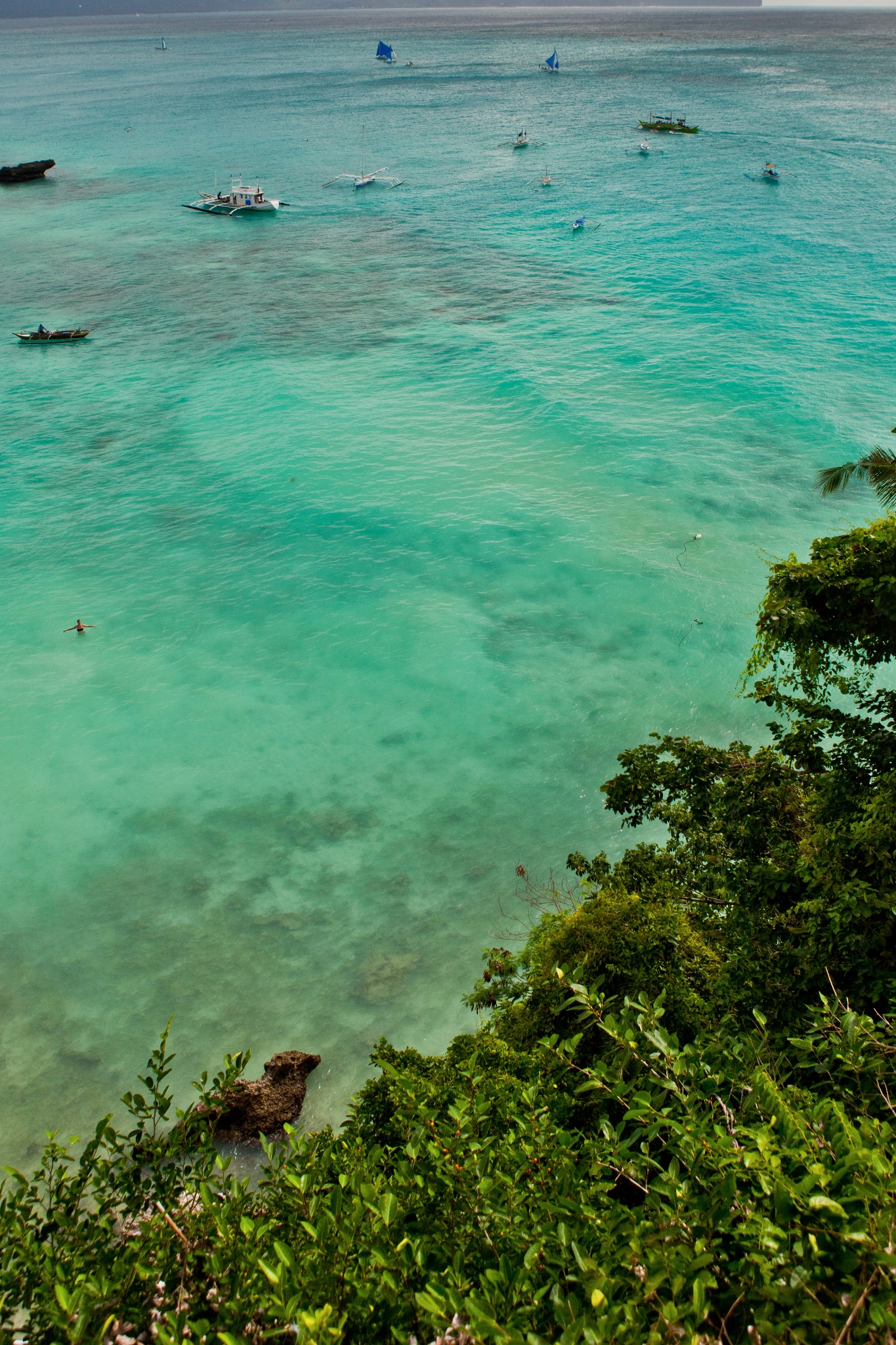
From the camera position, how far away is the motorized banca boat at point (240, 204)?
6197 cm

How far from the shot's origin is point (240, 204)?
62.0 meters

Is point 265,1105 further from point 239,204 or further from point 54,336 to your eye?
point 239,204

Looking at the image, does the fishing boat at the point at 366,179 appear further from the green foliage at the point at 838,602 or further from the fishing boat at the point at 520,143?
the green foliage at the point at 838,602

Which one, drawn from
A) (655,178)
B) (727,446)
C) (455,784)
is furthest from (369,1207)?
(655,178)

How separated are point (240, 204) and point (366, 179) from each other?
11.8m

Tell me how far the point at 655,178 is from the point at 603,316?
1219 inches

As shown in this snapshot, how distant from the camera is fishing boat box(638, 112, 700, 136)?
79.1m

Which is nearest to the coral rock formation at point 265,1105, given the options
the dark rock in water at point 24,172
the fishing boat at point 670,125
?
the dark rock in water at point 24,172

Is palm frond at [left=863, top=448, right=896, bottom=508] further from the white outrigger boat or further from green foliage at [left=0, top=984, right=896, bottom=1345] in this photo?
the white outrigger boat

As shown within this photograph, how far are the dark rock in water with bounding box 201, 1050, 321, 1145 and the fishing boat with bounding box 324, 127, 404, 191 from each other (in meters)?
69.0

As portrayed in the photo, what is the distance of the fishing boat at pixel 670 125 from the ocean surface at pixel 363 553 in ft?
53.9

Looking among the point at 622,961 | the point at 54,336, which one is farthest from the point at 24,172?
the point at 622,961

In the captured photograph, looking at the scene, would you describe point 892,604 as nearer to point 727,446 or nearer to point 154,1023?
point 154,1023

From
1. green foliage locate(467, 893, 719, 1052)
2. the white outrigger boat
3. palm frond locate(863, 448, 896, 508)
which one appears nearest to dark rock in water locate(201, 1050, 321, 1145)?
green foliage locate(467, 893, 719, 1052)
